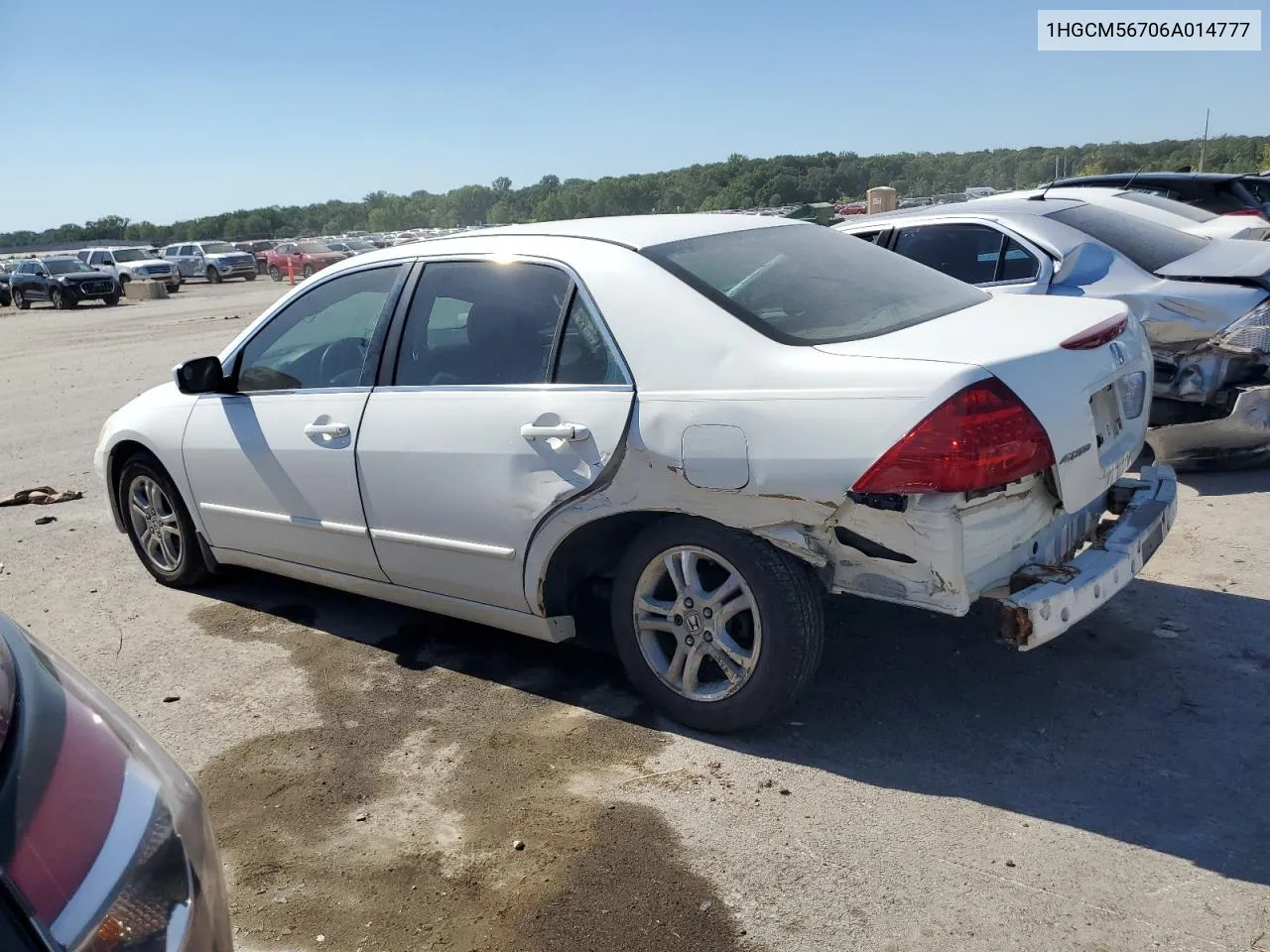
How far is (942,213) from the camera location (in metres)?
7.21

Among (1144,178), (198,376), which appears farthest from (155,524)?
(1144,178)

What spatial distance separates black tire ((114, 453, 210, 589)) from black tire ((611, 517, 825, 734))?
2.70 meters

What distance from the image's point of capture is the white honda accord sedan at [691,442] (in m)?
3.15

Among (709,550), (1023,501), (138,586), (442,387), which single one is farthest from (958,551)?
(138,586)

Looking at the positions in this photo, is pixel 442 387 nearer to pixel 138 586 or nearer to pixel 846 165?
pixel 138 586

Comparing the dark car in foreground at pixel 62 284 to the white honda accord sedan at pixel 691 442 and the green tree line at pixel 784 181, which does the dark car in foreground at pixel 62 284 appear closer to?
the green tree line at pixel 784 181

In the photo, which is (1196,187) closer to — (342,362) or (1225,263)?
(1225,263)

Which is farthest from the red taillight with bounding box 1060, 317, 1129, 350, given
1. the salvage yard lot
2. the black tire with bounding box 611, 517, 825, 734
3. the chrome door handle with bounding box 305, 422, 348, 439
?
the chrome door handle with bounding box 305, 422, 348, 439

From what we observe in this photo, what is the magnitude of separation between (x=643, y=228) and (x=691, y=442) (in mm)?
1144

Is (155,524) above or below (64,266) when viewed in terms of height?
below

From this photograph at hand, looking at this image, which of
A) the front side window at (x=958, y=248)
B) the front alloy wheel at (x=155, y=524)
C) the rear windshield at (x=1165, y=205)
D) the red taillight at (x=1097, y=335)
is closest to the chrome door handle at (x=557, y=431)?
the red taillight at (x=1097, y=335)

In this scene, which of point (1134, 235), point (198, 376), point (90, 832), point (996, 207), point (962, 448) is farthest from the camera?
point (996, 207)

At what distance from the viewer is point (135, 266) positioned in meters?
40.3

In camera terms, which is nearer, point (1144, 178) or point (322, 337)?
point (322, 337)
